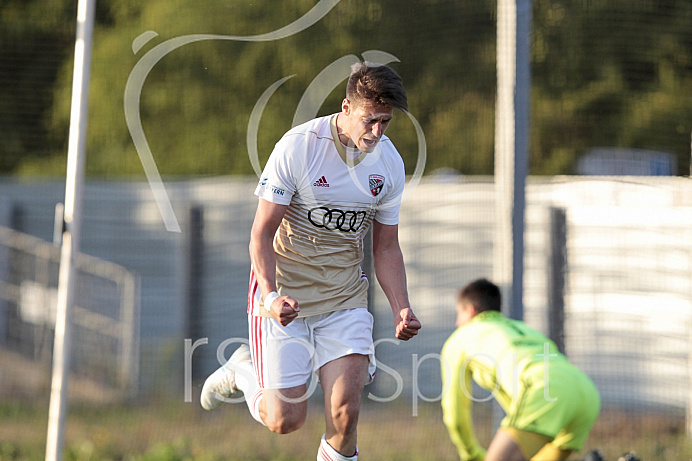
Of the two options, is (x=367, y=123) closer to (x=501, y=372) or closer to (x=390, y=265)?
(x=390, y=265)

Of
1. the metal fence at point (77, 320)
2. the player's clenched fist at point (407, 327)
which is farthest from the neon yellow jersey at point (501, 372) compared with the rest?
the metal fence at point (77, 320)

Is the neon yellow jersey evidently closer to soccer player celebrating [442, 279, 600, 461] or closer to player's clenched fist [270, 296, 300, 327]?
soccer player celebrating [442, 279, 600, 461]

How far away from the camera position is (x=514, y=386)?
161 inches

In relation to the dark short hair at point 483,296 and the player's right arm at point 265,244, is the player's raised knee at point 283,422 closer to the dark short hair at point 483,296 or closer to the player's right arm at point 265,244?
the player's right arm at point 265,244

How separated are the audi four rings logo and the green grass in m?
2.31

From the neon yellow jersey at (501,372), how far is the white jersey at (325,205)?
28.8 inches

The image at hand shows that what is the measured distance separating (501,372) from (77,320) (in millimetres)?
3279

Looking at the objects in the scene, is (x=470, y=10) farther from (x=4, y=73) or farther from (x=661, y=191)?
(x=4, y=73)

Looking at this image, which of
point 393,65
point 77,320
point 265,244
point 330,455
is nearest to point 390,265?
point 265,244

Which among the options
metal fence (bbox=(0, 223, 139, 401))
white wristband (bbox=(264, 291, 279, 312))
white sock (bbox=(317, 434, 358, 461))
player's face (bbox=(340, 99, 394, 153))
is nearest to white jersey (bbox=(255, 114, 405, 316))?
player's face (bbox=(340, 99, 394, 153))

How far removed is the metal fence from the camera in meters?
5.88

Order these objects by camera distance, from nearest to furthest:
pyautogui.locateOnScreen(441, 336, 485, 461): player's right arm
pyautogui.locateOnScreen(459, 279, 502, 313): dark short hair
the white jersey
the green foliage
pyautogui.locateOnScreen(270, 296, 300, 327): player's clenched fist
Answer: pyautogui.locateOnScreen(270, 296, 300, 327): player's clenched fist < the white jersey < pyautogui.locateOnScreen(441, 336, 485, 461): player's right arm < pyautogui.locateOnScreen(459, 279, 502, 313): dark short hair < the green foliage

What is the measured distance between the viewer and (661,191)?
5391mm

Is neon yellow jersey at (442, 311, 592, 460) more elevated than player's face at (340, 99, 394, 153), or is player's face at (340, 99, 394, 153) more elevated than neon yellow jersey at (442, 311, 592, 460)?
player's face at (340, 99, 394, 153)
